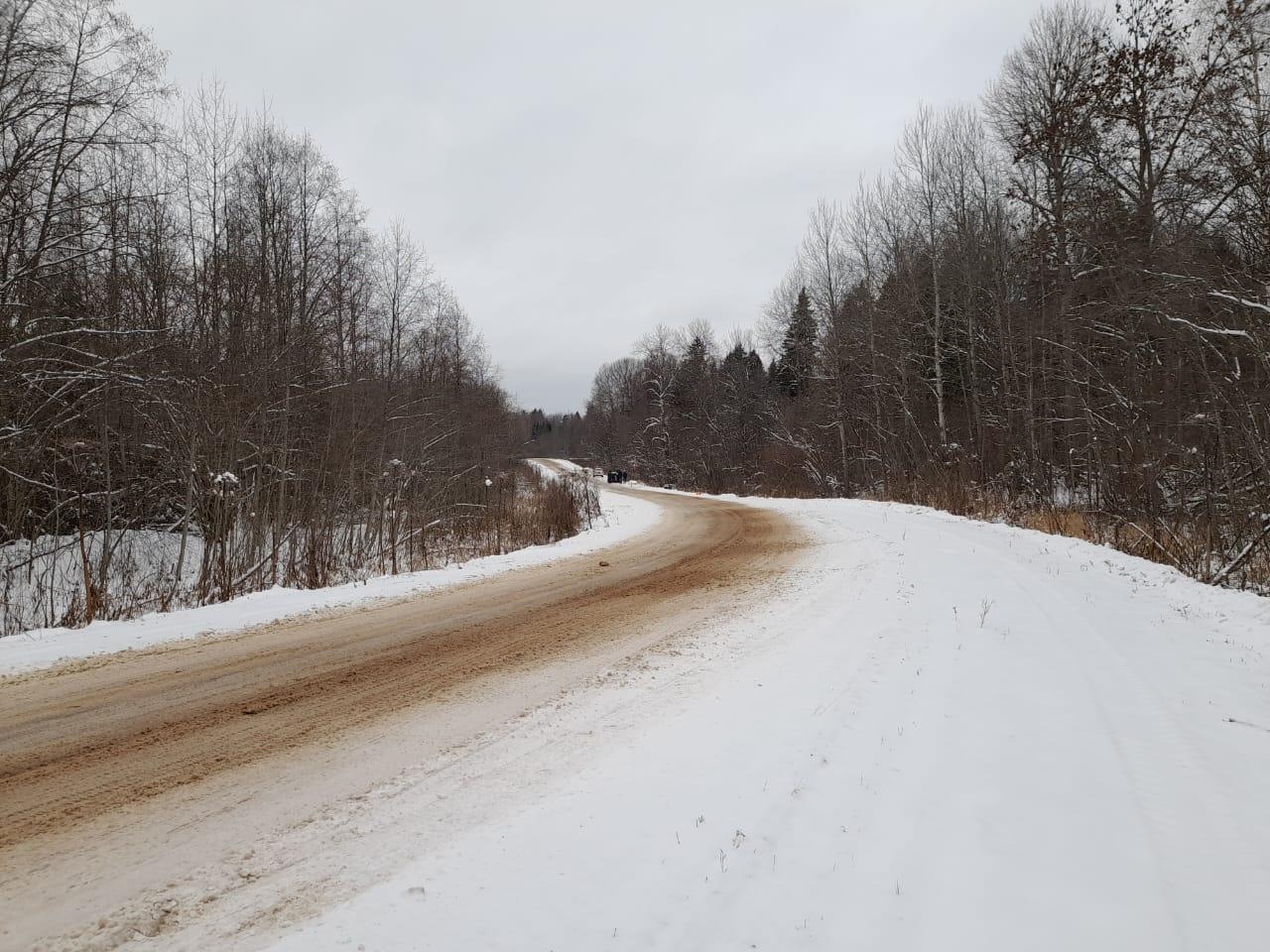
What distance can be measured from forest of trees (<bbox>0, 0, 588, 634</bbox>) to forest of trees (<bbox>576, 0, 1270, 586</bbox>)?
43.8 ft

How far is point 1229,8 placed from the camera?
807cm

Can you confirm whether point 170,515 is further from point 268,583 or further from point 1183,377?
point 1183,377

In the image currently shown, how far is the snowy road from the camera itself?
7.48ft

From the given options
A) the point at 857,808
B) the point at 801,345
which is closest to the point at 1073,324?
the point at 857,808

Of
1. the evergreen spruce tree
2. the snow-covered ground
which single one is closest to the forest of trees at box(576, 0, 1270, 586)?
the evergreen spruce tree

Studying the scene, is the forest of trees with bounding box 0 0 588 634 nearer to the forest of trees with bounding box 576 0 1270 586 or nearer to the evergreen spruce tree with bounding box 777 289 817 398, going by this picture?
the forest of trees with bounding box 576 0 1270 586

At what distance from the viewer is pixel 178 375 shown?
11.1 m

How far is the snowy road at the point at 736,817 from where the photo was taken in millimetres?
2279

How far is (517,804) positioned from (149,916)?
4.69 ft

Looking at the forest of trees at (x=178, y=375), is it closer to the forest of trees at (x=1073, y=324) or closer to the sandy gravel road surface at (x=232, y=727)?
the sandy gravel road surface at (x=232, y=727)

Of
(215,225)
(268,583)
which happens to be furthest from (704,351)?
(268,583)

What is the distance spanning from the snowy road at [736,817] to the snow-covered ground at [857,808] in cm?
1

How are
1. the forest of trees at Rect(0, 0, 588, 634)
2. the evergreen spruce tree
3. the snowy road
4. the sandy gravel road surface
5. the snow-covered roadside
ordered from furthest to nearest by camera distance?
the evergreen spruce tree < the forest of trees at Rect(0, 0, 588, 634) < the snow-covered roadside < the sandy gravel road surface < the snowy road

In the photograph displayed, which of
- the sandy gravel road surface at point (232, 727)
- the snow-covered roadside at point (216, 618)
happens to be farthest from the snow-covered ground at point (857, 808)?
the snow-covered roadside at point (216, 618)
